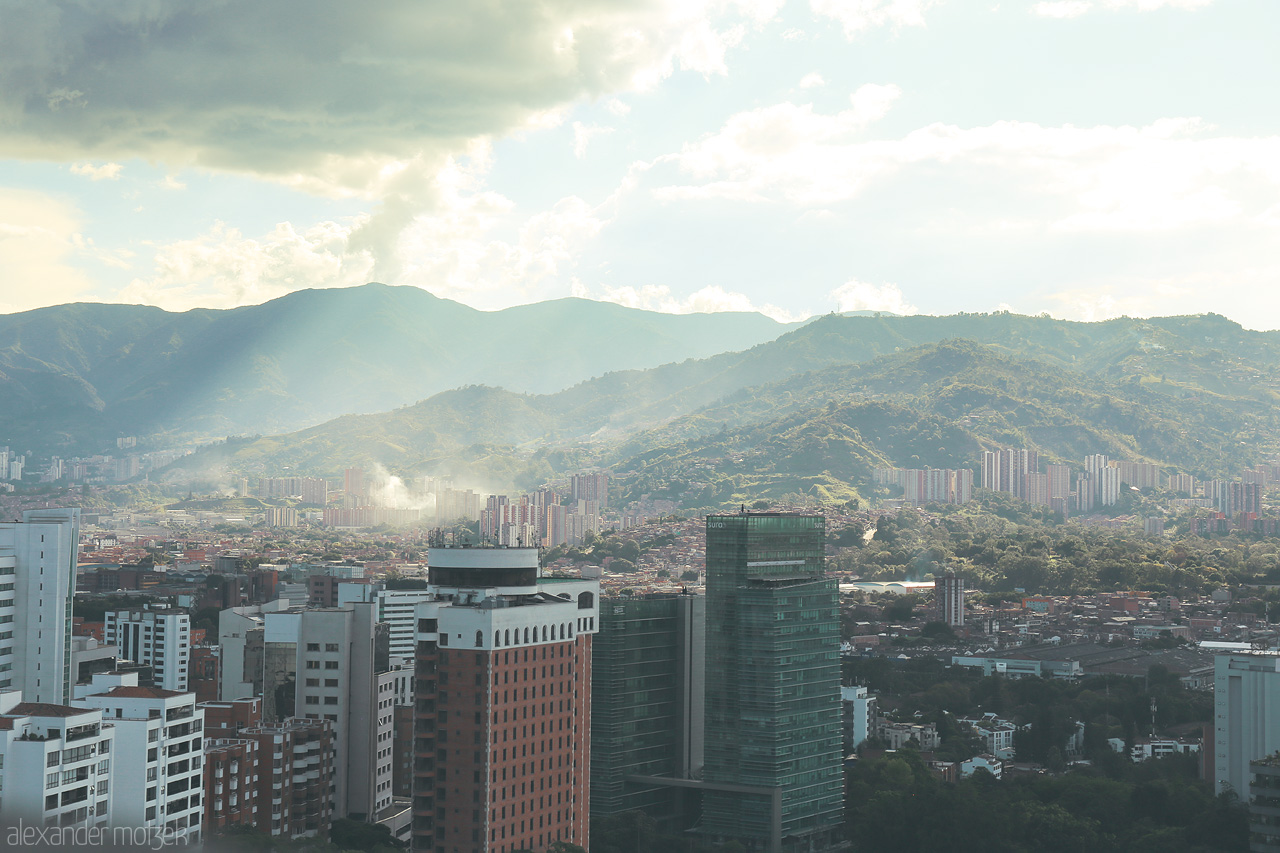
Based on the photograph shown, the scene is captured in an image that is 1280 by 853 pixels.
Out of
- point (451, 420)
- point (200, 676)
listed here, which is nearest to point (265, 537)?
point (200, 676)

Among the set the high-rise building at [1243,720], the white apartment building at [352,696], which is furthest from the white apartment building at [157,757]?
the high-rise building at [1243,720]

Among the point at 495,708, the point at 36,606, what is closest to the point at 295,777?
the point at 495,708

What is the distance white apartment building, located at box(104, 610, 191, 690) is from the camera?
1502 inches

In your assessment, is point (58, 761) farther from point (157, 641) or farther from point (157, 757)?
point (157, 641)

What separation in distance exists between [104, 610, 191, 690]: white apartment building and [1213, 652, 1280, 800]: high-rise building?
27209mm

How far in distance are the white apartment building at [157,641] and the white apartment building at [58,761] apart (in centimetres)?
2135

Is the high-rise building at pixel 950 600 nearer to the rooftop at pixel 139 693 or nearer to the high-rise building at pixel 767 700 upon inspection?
the high-rise building at pixel 767 700

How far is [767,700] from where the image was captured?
83.3 feet


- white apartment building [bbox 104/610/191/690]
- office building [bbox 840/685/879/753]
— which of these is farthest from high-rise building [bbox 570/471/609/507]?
office building [bbox 840/685/879/753]

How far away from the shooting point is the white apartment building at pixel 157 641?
3816cm

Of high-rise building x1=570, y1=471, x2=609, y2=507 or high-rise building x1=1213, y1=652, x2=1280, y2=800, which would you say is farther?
high-rise building x1=570, y1=471, x2=609, y2=507

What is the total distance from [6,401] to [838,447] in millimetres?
102676

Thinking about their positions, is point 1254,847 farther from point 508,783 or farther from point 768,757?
point 508,783

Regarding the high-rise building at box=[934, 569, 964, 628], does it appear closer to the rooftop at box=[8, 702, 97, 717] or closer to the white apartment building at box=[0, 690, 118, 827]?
the white apartment building at box=[0, 690, 118, 827]
